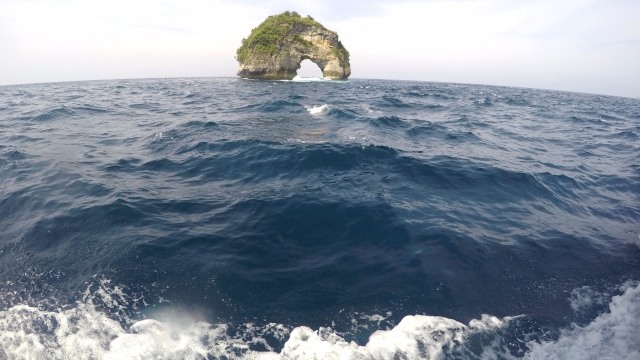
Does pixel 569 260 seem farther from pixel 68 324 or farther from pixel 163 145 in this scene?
pixel 163 145

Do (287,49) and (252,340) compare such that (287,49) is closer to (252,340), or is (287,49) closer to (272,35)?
(272,35)

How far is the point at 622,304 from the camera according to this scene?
5855 millimetres

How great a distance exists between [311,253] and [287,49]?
76.4m

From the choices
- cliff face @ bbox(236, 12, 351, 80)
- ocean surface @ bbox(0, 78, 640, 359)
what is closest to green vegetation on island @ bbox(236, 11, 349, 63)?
cliff face @ bbox(236, 12, 351, 80)

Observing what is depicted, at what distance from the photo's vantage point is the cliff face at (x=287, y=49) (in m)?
73.6

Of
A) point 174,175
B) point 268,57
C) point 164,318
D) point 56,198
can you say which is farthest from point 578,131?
point 268,57

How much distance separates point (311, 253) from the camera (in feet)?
22.3

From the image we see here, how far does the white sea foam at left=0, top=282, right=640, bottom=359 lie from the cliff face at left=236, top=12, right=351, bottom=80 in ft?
245

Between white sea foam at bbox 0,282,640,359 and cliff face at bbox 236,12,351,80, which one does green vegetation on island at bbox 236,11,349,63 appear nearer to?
cliff face at bbox 236,12,351,80

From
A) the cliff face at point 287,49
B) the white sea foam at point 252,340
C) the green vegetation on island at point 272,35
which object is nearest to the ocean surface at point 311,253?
the white sea foam at point 252,340

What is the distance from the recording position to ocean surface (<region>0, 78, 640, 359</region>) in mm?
4957

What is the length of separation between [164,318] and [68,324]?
4.78 ft

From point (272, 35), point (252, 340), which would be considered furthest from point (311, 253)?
point (272, 35)

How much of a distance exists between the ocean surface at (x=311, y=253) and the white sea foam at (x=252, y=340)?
0.03 m
